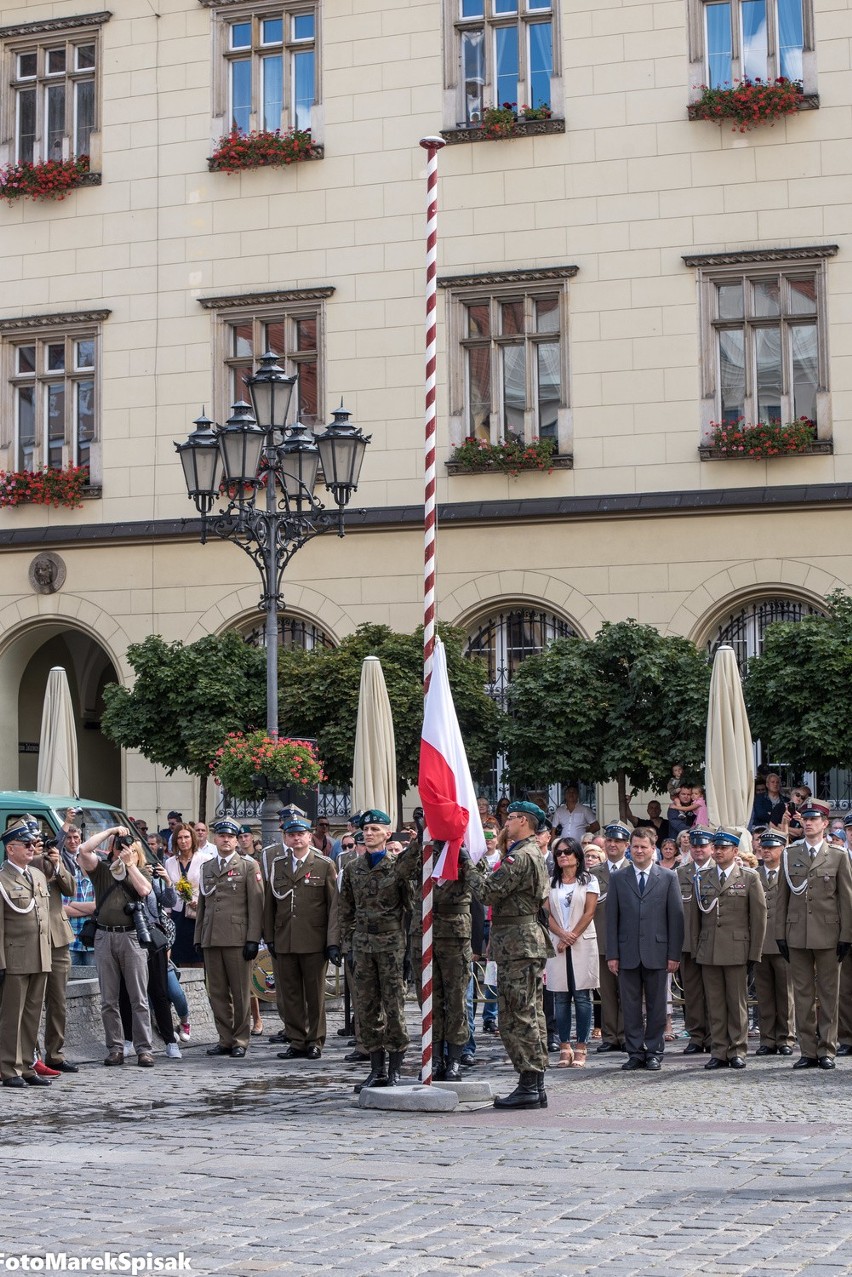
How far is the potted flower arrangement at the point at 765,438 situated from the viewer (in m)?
24.2

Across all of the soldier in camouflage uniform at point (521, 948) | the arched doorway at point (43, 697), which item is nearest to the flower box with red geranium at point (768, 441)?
the arched doorway at point (43, 697)

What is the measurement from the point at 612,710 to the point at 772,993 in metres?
7.88

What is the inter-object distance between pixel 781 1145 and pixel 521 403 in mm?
16822

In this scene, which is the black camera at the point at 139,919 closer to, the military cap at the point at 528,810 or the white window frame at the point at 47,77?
the military cap at the point at 528,810

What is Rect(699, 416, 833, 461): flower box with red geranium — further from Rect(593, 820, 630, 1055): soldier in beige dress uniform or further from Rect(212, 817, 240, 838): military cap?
Rect(212, 817, 240, 838): military cap

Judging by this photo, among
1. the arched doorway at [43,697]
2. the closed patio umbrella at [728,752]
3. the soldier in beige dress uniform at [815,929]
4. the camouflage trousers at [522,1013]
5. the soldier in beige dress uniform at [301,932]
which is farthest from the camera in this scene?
the arched doorway at [43,697]

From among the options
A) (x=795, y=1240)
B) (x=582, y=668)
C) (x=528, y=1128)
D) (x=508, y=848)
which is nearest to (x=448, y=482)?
(x=582, y=668)

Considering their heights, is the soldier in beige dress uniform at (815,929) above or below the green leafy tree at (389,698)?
below

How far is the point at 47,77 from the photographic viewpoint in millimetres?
28562

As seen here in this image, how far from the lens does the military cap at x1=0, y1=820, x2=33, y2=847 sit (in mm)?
13719

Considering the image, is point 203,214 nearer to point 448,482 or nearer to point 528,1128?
point 448,482

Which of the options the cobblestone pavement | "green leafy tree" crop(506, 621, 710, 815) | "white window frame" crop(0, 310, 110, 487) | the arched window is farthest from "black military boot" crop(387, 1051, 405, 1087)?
"white window frame" crop(0, 310, 110, 487)

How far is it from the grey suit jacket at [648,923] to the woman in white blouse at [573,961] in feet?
0.79

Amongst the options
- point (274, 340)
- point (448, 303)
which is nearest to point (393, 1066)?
point (448, 303)
